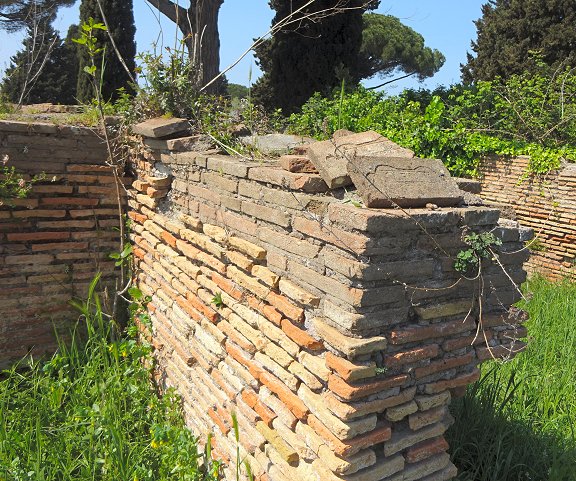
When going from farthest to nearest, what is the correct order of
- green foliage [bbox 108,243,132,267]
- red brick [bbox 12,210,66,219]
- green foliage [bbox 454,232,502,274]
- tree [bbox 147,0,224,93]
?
tree [bbox 147,0,224,93]
green foliage [bbox 108,243,132,267]
red brick [bbox 12,210,66,219]
green foliage [bbox 454,232,502,274]

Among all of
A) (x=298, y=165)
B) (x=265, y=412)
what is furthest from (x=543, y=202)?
(x=265, y=412)

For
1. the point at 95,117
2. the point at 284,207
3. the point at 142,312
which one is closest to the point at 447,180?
the point at 284,207

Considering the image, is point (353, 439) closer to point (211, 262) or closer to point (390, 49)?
point (211, 262)

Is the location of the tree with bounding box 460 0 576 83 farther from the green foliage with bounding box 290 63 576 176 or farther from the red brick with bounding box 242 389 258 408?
the red brick with bounding box 242 389 258 408

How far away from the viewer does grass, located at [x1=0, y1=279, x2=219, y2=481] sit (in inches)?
107

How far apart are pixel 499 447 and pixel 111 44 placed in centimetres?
1414

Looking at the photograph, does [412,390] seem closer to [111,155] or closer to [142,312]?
[142,312]

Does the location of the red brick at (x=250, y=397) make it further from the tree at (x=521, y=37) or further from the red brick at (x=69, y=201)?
the tree at (x=521, y=37)

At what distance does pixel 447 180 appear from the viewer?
217 cm

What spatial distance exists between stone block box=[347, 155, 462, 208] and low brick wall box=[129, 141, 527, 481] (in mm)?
78

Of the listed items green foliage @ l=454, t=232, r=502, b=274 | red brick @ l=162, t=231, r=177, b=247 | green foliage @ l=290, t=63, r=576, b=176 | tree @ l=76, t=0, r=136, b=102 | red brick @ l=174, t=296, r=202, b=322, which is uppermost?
tree @ l=76, t=0, r=136, b=102

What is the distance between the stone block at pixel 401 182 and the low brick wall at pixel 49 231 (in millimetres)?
2723

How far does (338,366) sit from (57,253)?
9.60 feet

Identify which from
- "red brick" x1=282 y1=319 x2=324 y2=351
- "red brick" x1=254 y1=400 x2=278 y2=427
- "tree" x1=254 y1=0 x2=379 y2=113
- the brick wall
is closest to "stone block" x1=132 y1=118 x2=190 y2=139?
"red brick" x1=282 y1=319 x2=324 y2=351
